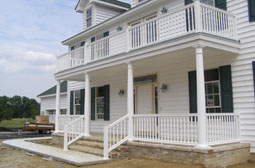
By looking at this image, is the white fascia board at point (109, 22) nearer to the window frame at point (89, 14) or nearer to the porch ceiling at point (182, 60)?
the window frame at point (89, 14)

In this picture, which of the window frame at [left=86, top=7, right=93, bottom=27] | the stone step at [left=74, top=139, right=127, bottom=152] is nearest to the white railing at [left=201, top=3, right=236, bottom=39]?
the stone step at [left=74, top=139, right=127, bottom=152]

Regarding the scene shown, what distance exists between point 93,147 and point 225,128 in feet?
17.7

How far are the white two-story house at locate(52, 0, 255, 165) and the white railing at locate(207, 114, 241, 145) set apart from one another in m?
0.03

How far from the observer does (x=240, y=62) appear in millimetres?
9117

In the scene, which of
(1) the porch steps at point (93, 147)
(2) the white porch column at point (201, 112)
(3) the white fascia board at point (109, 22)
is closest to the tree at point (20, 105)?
(3) the white fascia board at point (109, 22)

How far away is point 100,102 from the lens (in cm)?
1578

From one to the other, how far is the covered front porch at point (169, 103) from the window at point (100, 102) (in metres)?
0.17

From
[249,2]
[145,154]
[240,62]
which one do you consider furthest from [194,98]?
[249,2]

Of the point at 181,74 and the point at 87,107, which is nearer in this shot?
the point at 181,74

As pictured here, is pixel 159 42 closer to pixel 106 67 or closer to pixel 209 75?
pixel 209 75

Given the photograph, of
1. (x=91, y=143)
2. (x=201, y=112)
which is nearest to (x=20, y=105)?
(x=91, y=143)

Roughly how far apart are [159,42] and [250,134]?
4.21m

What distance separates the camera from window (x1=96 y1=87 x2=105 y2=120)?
1559 centimetres

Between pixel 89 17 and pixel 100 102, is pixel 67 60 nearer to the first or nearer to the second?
pixel 100 102
